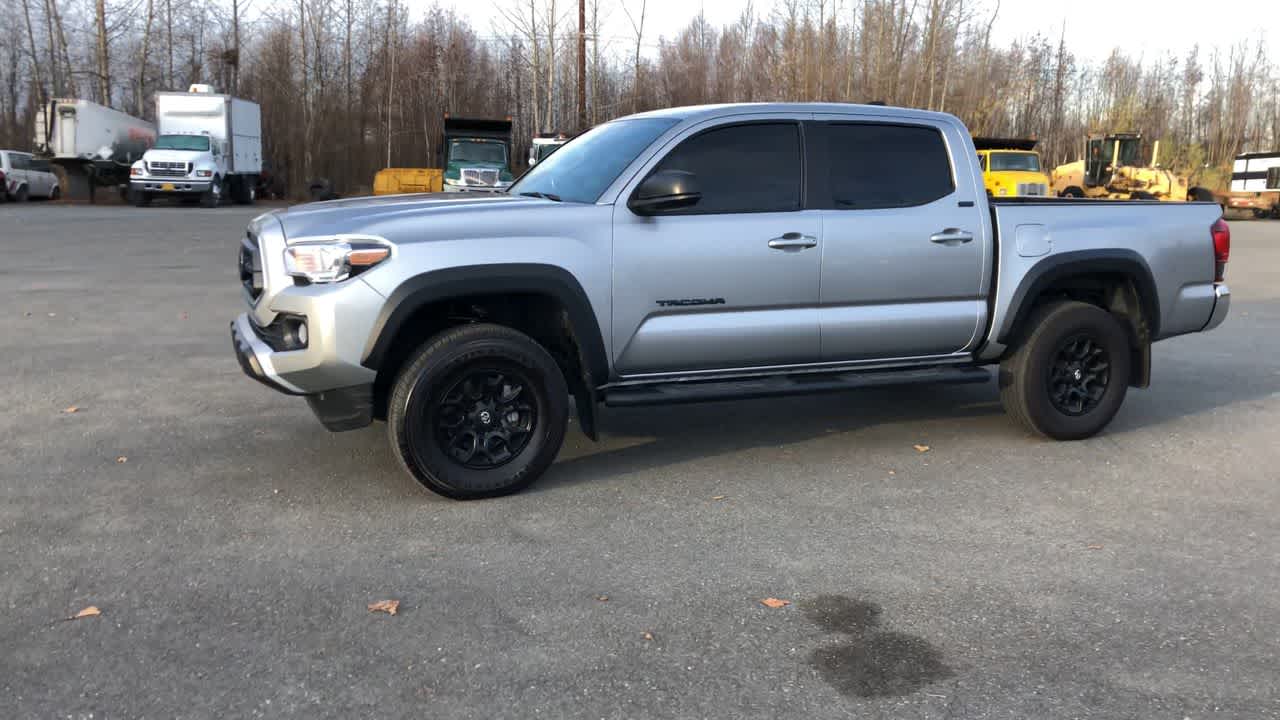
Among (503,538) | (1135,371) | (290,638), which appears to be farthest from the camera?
(1135,371)

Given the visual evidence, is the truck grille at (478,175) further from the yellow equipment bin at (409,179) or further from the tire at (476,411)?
the tire at (476,411)

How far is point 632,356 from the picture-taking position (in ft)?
18.2

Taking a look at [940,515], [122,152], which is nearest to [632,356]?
[940,515]

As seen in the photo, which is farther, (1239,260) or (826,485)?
(1239,260)

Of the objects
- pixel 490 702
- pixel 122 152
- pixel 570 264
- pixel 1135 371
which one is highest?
pixel 122 152

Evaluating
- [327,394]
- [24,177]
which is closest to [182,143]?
[24,177]

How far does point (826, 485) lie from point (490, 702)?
2.76 m

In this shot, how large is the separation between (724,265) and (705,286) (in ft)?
0.49

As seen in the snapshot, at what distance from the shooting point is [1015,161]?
110 feet

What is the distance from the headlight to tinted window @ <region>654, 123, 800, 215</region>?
152cm

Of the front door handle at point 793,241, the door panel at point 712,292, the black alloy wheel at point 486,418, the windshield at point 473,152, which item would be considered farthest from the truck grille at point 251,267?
the windshield at point 473,152

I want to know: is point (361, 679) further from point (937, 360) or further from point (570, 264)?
point (937, 360)

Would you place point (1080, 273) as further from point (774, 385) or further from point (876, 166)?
point (774, 385)

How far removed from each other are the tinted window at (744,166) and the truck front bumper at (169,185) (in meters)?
31.2
